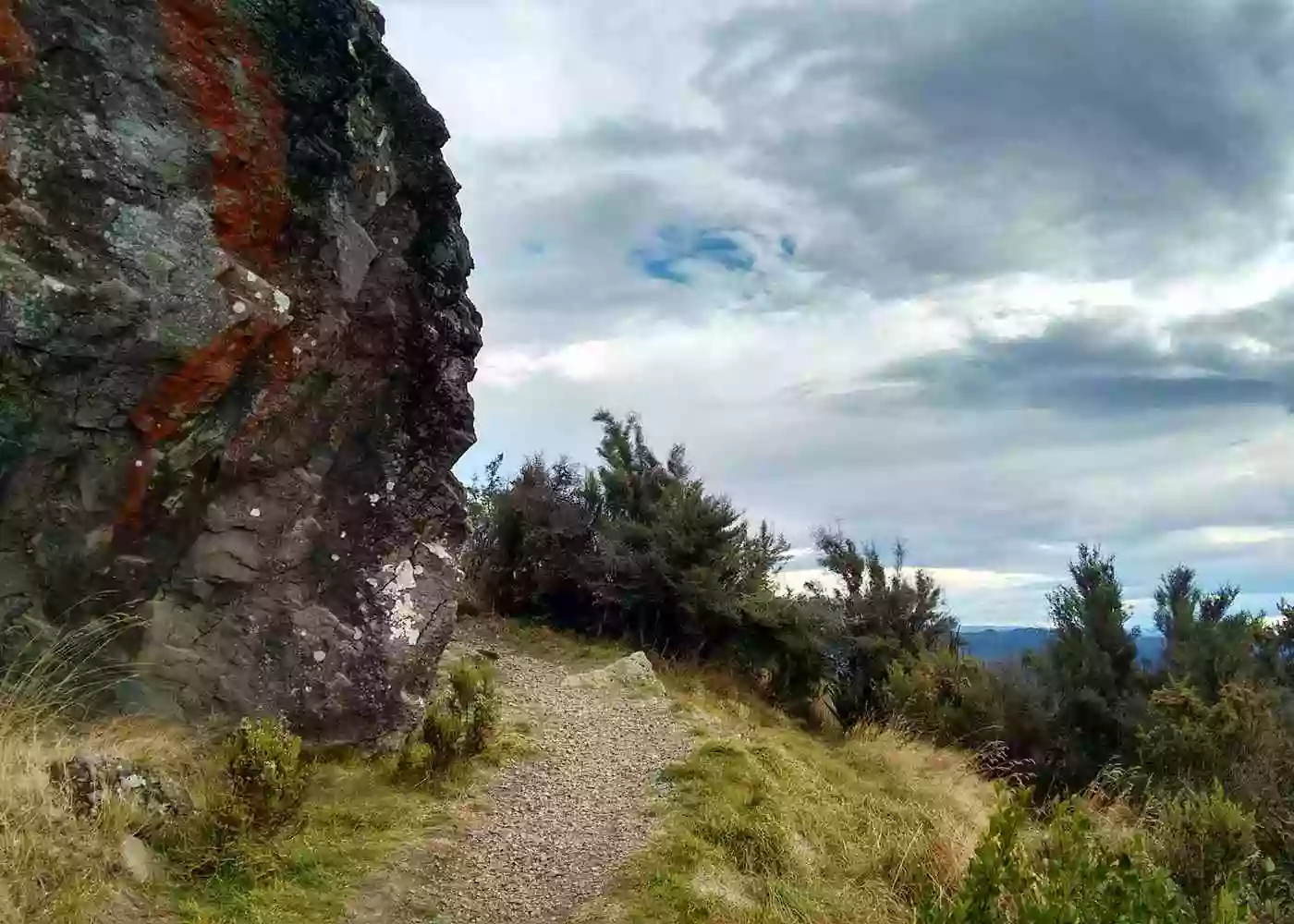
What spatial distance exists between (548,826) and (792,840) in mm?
1467

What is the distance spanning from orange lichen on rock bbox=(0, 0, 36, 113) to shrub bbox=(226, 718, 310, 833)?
11.7ft

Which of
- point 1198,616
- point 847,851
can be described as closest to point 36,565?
point 847,851

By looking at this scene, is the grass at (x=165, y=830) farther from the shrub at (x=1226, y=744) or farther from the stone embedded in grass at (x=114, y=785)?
the shrub at (x=1226, y=744)

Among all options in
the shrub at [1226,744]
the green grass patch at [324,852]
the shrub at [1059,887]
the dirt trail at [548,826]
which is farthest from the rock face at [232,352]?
the shrub at [1226,744]

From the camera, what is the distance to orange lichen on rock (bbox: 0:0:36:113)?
17.9ft

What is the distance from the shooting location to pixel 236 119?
6.24 meters

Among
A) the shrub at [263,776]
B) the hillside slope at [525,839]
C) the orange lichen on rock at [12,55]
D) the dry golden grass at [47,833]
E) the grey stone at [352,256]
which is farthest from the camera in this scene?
the grey stone at [352,256]

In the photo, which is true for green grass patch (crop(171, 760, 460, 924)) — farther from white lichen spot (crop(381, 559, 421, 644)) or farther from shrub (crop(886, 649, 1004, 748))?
shrub (crop(886, 649, 1004, 748))

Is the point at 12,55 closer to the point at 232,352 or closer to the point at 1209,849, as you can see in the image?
the point at 232,352

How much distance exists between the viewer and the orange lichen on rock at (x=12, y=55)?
546 cm

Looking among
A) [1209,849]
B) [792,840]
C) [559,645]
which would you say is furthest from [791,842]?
[559,645]

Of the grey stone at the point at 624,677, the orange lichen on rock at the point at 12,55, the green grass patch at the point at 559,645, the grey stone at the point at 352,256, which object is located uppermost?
the orange lichen on rock at the point at 12,55

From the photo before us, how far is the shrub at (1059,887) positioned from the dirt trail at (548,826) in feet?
7.31

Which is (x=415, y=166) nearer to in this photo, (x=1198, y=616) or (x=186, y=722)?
Answer: (x=186, y=722)
